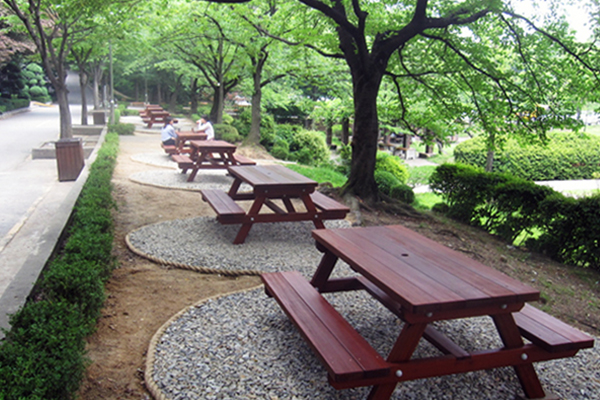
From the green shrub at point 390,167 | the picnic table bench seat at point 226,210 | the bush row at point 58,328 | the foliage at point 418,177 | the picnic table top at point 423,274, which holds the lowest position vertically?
the foliage at point 418,177

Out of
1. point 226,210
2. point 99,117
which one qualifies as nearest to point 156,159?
point 226,210

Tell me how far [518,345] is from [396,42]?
683 cm

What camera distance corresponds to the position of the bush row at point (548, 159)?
22703 millimetres

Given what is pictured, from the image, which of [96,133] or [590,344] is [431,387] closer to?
[590,344]

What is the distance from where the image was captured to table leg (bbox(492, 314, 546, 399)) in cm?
311

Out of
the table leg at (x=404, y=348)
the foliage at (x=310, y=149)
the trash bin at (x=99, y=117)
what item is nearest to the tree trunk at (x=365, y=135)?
the table leg at (x=404, y=348)

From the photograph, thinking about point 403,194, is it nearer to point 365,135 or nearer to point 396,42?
point 365,135

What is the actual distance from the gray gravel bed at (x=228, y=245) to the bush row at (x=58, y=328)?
118 cm

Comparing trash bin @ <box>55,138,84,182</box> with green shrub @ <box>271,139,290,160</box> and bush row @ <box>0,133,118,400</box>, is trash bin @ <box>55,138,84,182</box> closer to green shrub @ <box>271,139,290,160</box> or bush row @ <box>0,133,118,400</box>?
bush row @ <box>0,133,118,400</box>

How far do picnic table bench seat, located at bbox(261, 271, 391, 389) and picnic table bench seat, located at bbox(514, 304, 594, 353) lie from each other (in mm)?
1081

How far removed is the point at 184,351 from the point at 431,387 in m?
1.79

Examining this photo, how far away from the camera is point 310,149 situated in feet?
68.9

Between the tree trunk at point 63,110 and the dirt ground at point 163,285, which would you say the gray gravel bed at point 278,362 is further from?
the tree trunk at point 63,110

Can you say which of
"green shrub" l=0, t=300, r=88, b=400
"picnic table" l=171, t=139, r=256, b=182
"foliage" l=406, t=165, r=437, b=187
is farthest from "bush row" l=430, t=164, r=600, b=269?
"foliage" l=406, t=165, r=437, b=187
